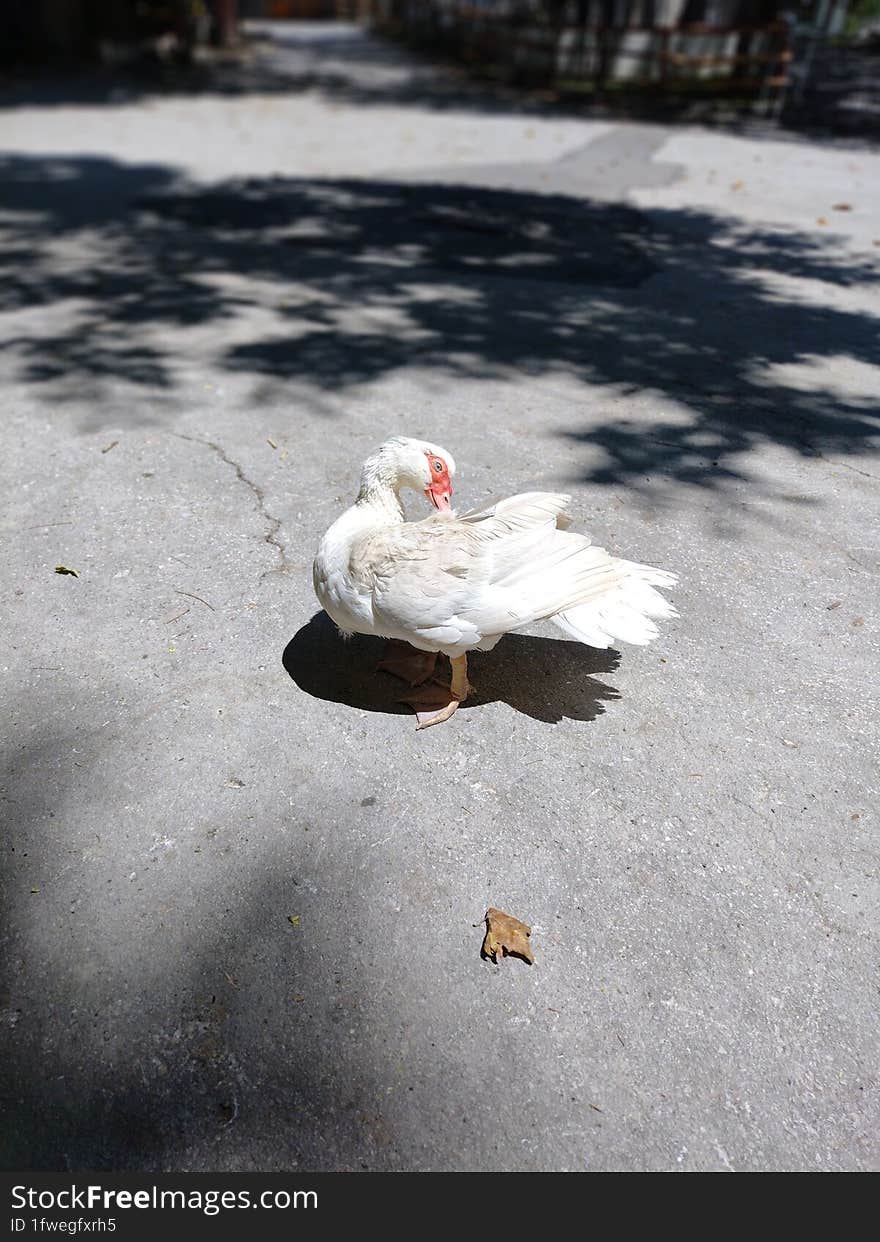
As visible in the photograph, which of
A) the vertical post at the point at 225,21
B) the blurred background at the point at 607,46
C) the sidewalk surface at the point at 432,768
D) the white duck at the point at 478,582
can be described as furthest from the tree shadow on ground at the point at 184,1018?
the vertical post at the point at 225,21

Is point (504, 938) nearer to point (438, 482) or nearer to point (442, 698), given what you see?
point (442, 698)

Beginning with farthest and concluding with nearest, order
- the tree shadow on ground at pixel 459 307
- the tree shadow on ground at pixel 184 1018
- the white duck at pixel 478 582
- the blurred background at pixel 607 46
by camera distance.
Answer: the blurred background at pixel 607 46 → the tree shadow on ground at pixel 459 307 → the white duck at pixel 478 582 → the tree shadow on ground at pixel 184 1018

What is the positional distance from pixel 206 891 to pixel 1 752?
894mm

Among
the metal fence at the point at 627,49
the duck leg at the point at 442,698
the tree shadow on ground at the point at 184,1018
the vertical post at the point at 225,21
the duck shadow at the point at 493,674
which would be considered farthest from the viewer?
the vertical post at the point at 225,21

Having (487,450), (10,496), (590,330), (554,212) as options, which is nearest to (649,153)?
(554,212)

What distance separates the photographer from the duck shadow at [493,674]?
10.2ft

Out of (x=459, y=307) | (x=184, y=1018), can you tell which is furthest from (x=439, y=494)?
(x=459, y=307)

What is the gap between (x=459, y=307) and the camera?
666 cm

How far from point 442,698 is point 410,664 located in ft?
0.69

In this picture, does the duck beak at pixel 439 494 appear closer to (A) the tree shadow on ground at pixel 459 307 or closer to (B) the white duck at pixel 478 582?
(B) the white duck at pixel 478 582

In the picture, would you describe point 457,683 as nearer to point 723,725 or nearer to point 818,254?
point 723,725

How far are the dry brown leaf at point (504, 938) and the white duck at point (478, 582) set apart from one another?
0.77m

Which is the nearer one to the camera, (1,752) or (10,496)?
(1,752)

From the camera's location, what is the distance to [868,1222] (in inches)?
73.7
